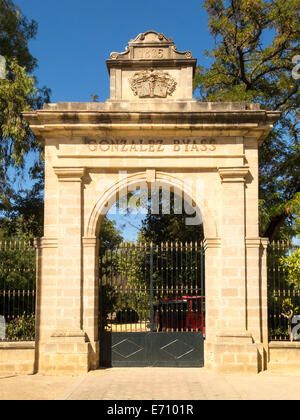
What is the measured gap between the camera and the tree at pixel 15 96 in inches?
652

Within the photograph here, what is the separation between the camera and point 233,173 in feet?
36.2

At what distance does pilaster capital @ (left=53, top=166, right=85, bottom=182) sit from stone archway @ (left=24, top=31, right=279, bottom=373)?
2 cm

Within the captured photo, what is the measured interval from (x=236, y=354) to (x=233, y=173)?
3.71m

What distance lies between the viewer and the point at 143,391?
8.39 metres

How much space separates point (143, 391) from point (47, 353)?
279 cm

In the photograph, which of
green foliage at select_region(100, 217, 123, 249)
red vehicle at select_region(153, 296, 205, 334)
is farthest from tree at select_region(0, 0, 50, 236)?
green foliage at select_region(100, 217, 123, 249)

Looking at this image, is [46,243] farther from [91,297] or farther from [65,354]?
[65,354]

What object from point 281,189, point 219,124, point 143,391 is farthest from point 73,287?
point 281,189

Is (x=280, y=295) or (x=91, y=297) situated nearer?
(x=91, y=297)

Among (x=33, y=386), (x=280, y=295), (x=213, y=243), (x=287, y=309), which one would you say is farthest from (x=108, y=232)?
(x=33, y=386)

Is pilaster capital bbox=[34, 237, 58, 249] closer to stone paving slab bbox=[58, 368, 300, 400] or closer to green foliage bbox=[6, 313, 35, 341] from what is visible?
green foliage bbox=[6, 313, 35, 341]

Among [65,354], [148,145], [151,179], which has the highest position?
[148,145]
